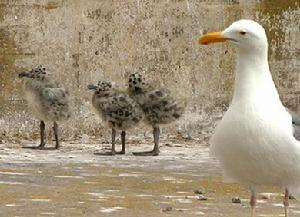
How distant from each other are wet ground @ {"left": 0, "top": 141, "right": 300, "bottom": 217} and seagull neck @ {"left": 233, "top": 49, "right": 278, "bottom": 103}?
1225 millimetres

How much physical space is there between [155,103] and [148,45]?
182cm

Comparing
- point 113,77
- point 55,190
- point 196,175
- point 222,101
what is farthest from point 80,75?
point 55,190

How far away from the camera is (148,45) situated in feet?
36.0

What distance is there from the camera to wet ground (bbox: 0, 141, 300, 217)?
239 inches

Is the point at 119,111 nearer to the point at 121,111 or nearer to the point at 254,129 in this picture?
the point at 121,111

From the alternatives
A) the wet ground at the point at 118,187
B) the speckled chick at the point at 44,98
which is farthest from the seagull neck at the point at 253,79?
the speckled chick at the point at 44,98

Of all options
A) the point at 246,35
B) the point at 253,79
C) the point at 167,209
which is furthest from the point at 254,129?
the point at 167,209

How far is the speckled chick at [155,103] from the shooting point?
30.5 ft

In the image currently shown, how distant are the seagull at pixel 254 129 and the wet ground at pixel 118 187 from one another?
0.99 meters

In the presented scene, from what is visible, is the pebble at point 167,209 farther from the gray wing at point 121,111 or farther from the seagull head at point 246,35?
the gray wing at point 121,111

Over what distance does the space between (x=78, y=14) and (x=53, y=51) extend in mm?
529

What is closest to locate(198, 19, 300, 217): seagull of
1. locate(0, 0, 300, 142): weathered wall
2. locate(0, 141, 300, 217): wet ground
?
locate(0, 141, 300, 217): wet ground

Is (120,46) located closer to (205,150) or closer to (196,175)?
(205,150)

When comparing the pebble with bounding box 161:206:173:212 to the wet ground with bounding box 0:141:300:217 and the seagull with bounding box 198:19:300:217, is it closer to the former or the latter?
the wet ground with bounding box 0:141:300:217
